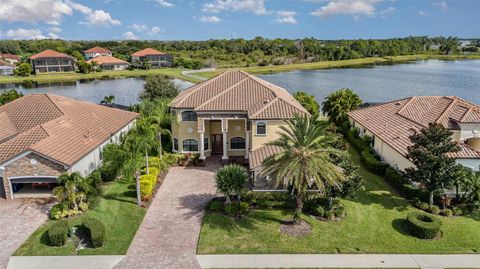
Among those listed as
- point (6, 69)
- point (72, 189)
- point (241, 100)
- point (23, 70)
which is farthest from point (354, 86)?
point (6, 69)

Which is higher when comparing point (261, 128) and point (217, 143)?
point (261, 128)

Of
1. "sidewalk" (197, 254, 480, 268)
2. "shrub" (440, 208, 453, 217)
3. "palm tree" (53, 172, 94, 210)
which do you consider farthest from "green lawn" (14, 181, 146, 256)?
"shrub" (440, 208, 453, 217)

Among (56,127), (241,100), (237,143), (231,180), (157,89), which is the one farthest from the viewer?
(157,89)

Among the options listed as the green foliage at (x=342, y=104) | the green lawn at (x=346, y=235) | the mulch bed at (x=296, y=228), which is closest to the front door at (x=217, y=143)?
the green lawn at (x=346, y=235)

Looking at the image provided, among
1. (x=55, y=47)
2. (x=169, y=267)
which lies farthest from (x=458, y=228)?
(x=55, y=47)

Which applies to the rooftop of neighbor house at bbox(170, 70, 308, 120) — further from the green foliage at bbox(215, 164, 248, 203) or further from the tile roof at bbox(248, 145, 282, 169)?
the green foliage at bbox(215, 164, 248, 203)

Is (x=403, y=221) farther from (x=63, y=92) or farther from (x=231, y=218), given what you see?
(x=63, y=92)

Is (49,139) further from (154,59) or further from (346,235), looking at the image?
(154,59)
